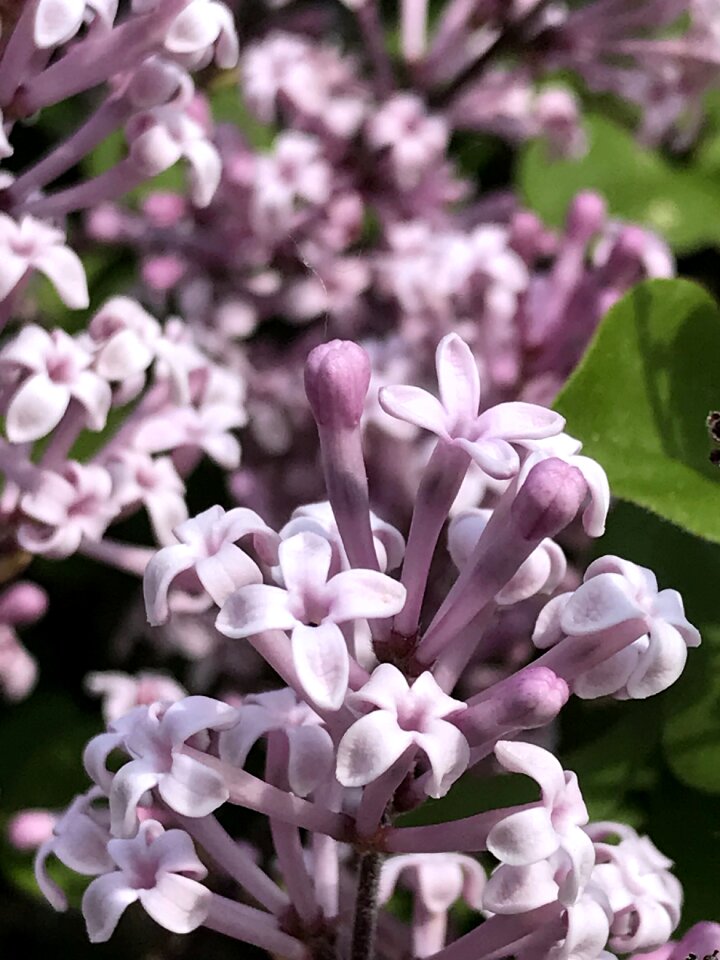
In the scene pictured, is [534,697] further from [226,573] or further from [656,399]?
[656,399]

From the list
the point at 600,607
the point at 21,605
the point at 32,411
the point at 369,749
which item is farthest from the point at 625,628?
the point at 21,605

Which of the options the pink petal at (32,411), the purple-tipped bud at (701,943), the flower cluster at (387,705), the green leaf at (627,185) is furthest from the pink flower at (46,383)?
the green leaf at (627,185)

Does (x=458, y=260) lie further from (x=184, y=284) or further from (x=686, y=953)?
(x=686, y=953)

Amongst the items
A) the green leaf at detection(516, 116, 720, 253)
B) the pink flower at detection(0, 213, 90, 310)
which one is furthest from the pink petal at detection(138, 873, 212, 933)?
the green leaf at detection(516, 116, 720, 253)

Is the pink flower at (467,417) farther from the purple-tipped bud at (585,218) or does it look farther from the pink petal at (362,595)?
the purple-tipped bud at (585,218)

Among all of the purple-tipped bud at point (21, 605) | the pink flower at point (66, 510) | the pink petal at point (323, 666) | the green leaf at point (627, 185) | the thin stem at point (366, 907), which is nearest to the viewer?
the pink petal at point (323, 666)

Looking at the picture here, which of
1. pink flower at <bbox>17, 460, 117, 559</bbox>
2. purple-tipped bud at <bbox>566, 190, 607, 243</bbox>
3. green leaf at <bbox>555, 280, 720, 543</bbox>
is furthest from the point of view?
purple-tipped bud at <bbox>566, 190, 607, 243</bbox>

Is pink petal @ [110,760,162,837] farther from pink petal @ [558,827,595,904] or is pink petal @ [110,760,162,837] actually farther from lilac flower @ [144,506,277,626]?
pink petal @ [558,827,595,904]
